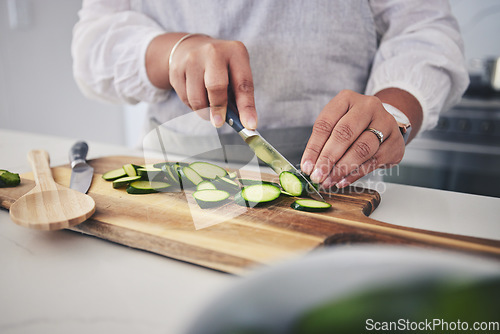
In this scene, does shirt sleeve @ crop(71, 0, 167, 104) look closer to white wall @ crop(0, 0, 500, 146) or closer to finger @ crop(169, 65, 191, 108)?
finger @ crop(169, 65, 191, 108)

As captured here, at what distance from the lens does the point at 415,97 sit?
114 centimetres

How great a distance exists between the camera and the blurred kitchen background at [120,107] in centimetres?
233

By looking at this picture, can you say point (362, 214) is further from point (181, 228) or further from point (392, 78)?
point (392, 78)

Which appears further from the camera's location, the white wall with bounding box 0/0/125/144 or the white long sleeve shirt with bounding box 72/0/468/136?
the white wall with bounding box 0/0/125/144

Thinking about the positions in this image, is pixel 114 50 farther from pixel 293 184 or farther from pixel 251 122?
pixel 293 184

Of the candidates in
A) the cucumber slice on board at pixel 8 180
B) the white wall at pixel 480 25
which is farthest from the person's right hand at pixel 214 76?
the white wall at pixel 480 25

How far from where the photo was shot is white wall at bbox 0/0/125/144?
3.27m

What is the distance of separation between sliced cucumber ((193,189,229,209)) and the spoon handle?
13.5 inches

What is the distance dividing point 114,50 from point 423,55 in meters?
1.03

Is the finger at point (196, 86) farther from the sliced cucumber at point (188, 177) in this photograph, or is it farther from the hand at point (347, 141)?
the hand at point (347, 141)

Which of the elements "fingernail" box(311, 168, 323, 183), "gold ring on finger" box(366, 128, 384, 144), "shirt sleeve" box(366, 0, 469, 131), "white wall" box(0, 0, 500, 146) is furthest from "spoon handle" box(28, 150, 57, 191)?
"white wall" box(0, 0, 500, 146)

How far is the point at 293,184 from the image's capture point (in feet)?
2.87

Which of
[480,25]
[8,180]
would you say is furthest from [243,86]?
[480,25]

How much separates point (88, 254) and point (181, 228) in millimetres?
162
